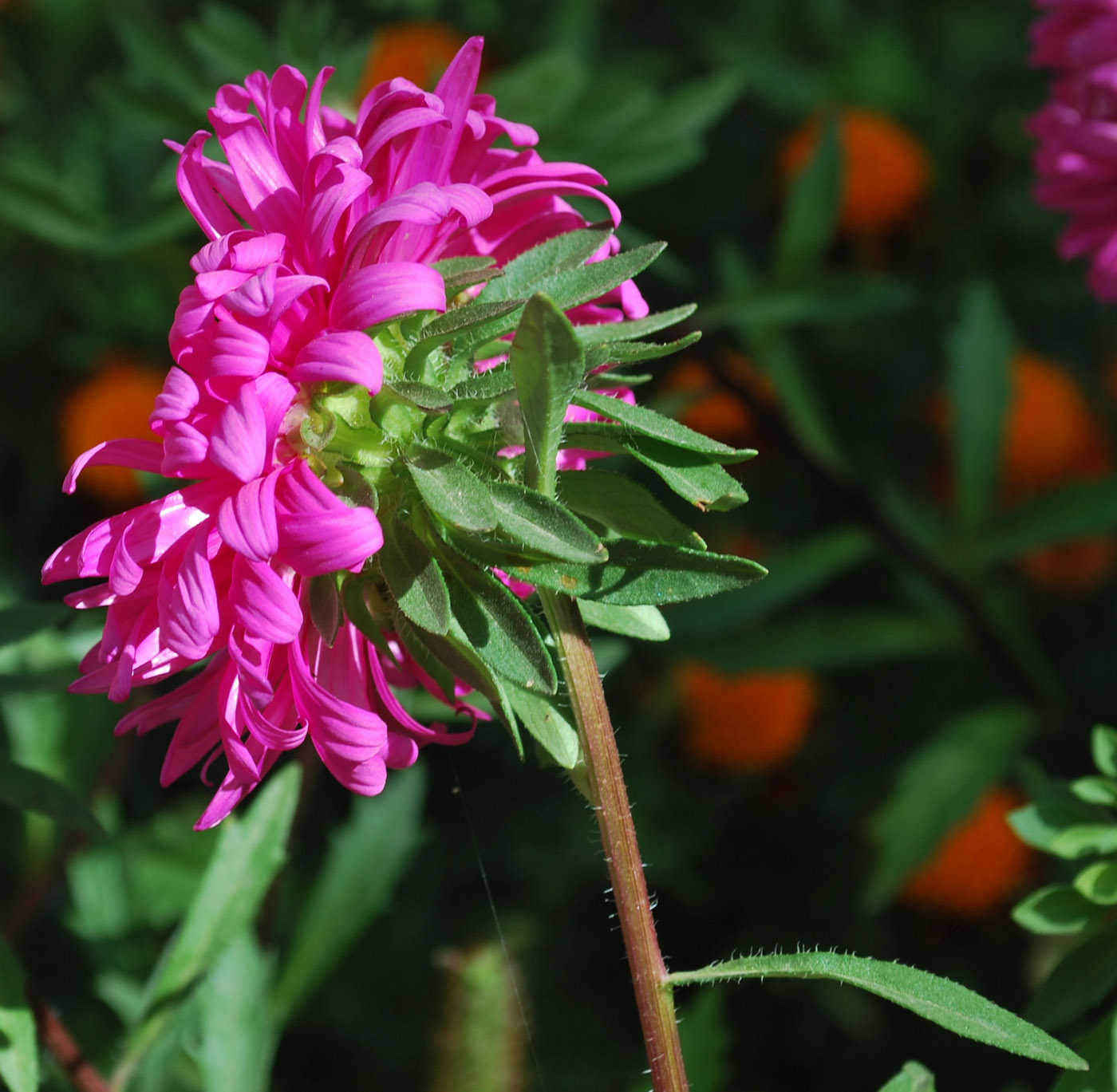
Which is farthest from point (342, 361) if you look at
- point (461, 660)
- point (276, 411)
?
point (461, 660)

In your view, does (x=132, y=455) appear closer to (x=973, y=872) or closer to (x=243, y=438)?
(x=243, y=438)

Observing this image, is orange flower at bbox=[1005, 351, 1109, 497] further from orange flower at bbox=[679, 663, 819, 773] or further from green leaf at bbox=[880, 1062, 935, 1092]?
green leaf at bbox=[880, 1062, 935, 1092]

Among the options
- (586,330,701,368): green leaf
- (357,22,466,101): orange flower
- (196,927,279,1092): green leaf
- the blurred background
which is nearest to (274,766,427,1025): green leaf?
the blurred background

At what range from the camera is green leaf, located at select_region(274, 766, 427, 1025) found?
943 mm

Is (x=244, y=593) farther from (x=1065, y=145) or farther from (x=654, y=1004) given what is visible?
(x=1065, y=145)

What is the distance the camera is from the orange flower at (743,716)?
117 centimetres

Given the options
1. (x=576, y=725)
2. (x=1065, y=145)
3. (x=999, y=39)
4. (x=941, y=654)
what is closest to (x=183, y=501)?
(x=576, y=725)

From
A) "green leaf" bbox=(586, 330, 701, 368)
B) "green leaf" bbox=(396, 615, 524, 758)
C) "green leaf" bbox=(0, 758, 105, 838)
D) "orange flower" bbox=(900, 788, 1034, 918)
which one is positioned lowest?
"orange flower" bbox=(900, 788, 1034, 918)

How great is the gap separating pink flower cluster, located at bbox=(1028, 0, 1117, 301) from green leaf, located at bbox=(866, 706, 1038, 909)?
1.42ft

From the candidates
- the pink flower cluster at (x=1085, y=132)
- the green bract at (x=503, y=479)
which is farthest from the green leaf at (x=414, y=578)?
the pink flower cluster at (x=1085, y=132)

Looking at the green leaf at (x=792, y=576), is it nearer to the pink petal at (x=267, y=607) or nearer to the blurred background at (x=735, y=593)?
the blurred background at (x=735, y=593)

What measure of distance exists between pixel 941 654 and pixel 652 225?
1.83 ft

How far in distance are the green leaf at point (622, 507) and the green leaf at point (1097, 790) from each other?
0.81 ft

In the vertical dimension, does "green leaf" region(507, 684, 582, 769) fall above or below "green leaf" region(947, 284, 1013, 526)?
above
